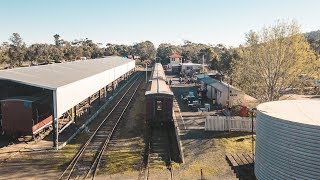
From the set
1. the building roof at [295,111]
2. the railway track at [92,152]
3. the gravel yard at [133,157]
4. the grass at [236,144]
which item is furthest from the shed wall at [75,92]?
the building roof at [295,111]

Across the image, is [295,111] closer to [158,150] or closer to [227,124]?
[158,150]

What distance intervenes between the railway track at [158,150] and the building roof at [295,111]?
26.0 feet

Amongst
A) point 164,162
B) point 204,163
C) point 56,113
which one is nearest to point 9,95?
point 56,113

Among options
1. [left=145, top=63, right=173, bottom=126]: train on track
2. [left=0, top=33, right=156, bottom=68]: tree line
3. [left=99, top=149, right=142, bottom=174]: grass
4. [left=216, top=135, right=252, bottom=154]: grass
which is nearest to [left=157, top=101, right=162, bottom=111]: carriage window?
[left=145, top=63, right=173, bottom=126]: train on track

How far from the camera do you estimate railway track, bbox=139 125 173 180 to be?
67.5 feet

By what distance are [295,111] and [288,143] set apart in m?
2.28

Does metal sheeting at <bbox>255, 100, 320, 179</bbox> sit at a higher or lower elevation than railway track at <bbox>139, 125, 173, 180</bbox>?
higher

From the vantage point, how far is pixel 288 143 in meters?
10.8

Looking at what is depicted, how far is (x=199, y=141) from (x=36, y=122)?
40.9 feet

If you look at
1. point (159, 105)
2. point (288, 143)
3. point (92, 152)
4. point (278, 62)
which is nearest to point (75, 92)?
point (92, 152)

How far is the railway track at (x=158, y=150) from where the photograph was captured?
67.5ft

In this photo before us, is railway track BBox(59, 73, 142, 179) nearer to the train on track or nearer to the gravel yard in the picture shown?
the gravel yard

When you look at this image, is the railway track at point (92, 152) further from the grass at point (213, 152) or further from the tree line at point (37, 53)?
the tree line at point (37, 53)

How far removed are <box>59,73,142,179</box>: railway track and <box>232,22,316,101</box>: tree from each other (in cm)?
1410
